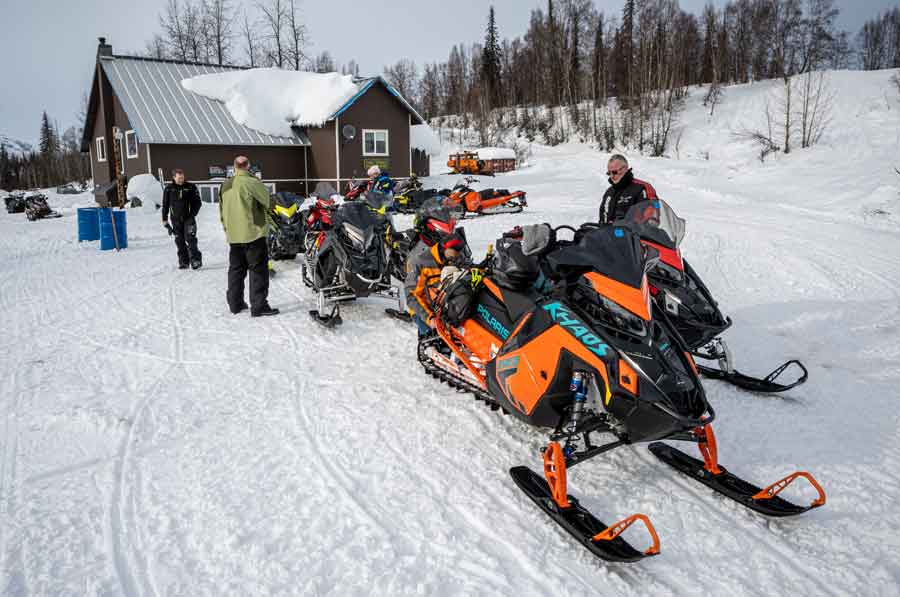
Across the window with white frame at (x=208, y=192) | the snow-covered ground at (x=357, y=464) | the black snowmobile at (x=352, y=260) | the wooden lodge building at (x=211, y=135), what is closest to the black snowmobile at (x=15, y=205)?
the wooden lodge building at (x=211, y=135)

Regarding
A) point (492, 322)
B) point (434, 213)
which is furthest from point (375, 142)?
point (492, 322)

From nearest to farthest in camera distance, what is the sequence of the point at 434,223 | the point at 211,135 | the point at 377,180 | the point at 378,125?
the point at 434,223 < the point at 377,180 < the point at 211,135 < the point at 378,125

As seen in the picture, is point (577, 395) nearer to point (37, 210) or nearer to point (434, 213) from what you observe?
point (434, 213)

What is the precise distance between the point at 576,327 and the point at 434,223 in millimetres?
2384

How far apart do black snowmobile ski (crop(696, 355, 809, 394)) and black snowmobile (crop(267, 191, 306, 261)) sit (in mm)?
6104

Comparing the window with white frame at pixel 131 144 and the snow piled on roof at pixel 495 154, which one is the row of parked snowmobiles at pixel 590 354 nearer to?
the window with white frame at pixel 131 144

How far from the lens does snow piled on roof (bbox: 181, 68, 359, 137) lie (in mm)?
20844

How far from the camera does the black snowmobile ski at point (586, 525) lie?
2121 millimetres

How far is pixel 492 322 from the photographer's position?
3.35 m

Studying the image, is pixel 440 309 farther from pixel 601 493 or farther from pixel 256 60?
pixel 256 60

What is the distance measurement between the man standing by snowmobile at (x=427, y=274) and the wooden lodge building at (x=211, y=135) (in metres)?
A: 17.3

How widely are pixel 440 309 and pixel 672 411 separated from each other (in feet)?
5.90

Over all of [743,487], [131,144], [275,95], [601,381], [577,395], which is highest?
[275,95]

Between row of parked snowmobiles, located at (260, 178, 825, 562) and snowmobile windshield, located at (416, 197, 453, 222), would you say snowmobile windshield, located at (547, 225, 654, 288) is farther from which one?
snowmobile windshield, located at (416, 197, 453, 222)
